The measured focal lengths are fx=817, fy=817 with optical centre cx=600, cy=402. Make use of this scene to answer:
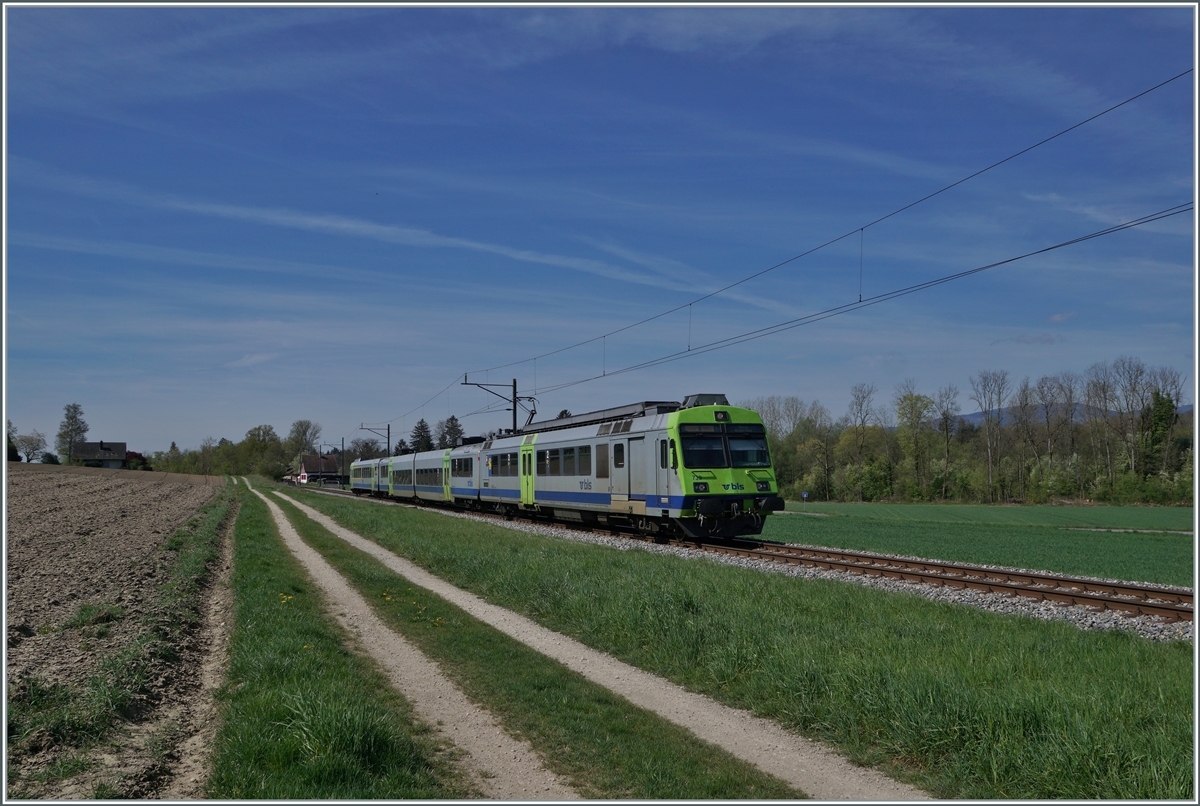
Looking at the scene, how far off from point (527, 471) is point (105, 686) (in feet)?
82.4

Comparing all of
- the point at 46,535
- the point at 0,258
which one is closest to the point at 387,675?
the point at 0,258

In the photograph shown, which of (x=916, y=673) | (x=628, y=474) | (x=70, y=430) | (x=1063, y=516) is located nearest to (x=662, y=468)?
(x=628, y=474)

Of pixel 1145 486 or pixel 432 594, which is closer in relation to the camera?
pixel 432 594

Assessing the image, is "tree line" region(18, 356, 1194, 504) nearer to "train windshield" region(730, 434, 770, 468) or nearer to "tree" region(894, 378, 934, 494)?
"tree" region(894, 378, 934, 494)

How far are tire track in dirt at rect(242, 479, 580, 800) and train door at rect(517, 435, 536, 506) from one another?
62.1 feet

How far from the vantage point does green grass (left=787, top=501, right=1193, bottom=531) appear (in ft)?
151

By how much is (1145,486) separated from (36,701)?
77.4 m

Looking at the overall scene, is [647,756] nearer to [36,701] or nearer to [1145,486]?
[36,701]

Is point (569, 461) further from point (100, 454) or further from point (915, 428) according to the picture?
point (100, 454)

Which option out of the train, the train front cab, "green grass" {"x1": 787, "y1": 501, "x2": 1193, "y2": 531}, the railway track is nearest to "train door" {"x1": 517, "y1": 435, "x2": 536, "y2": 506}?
the train

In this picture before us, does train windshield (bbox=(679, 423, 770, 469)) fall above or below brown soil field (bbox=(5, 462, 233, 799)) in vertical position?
above

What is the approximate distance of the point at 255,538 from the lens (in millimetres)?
23922

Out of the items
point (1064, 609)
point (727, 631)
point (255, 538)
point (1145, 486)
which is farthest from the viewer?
point (1145, 486)

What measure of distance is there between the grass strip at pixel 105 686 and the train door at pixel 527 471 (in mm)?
18743
